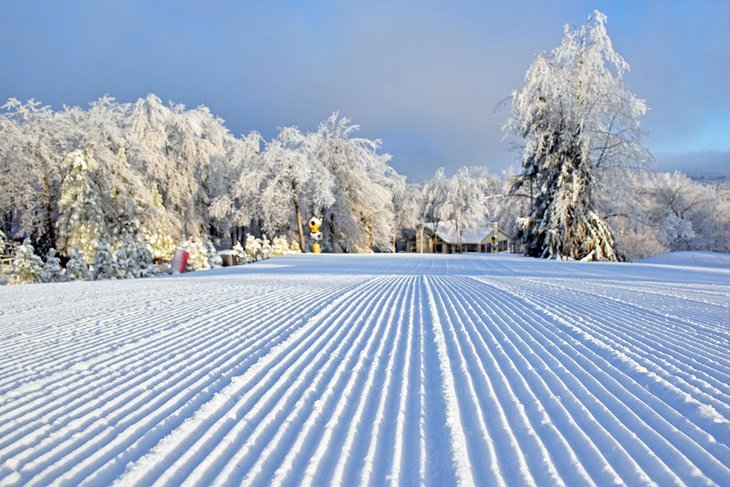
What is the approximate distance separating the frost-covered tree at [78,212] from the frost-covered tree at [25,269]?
6.30 meters

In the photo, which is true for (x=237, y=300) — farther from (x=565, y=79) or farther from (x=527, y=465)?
(x=565, y=79)

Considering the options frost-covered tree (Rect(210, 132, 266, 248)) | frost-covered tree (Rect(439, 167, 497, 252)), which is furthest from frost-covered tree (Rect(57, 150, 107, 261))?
frost-covered tree (Rect(439, 167, 497, 252))

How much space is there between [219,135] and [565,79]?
75.6ft

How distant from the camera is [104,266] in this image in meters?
11.9

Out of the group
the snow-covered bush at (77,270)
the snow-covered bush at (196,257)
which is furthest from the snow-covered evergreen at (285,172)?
the snow-covered bush at (77,270)

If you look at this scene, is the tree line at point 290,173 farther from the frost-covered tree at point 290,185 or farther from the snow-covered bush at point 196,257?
the snow-covered bush at point 196,257

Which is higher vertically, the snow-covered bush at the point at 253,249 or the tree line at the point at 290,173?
the tree line at the point at 290,173

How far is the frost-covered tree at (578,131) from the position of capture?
18.0 metres

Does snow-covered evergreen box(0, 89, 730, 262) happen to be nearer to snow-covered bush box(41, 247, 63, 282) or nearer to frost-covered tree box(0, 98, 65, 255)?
frost-covered tree box(0, 98, 65, 255)

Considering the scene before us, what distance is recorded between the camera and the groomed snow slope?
1.80 meters

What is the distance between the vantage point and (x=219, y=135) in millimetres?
30484

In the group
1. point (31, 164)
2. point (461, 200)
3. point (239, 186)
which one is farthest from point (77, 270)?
point (461, 200)

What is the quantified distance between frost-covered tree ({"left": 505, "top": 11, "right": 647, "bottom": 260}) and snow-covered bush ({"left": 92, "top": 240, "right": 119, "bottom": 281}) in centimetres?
1689

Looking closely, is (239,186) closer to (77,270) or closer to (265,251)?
(265,251)
